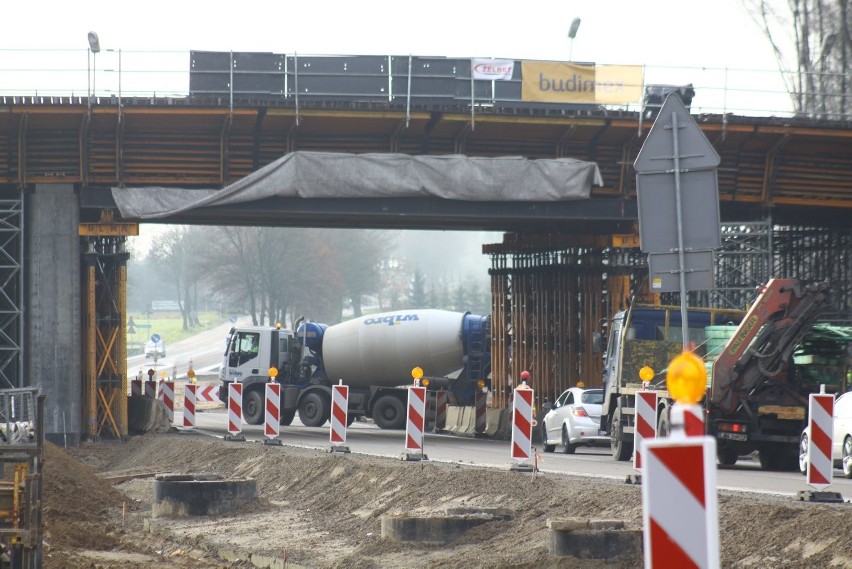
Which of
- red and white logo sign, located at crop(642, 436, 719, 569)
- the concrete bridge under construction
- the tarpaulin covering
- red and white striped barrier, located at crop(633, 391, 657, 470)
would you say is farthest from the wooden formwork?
red and white logo sign, located at crop(642, 436, 719, 569)

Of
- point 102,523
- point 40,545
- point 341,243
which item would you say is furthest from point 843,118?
point 341,243

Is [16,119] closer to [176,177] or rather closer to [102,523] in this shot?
[176,177]

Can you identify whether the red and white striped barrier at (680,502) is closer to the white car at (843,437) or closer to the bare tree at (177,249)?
the white car at (843,437)

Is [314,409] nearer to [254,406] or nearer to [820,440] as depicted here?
[254,406]

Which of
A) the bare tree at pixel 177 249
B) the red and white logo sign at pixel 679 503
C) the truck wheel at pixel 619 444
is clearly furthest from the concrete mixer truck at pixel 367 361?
the bare tree at pixel 177 249

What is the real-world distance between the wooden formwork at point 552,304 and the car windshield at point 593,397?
488 centimetres

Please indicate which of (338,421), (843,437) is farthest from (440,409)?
(843,437)

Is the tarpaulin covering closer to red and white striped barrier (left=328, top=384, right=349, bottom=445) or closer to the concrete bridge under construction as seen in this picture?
the concrete bridge under construction

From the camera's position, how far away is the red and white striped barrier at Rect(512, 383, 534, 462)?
1812 centimetres

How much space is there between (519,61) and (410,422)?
1236 centimetres

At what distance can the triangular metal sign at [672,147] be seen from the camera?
1162 centimetres

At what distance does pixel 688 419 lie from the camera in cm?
432

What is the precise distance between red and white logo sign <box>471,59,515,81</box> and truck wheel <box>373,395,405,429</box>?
39.1ft

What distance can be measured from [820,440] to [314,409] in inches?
1082
